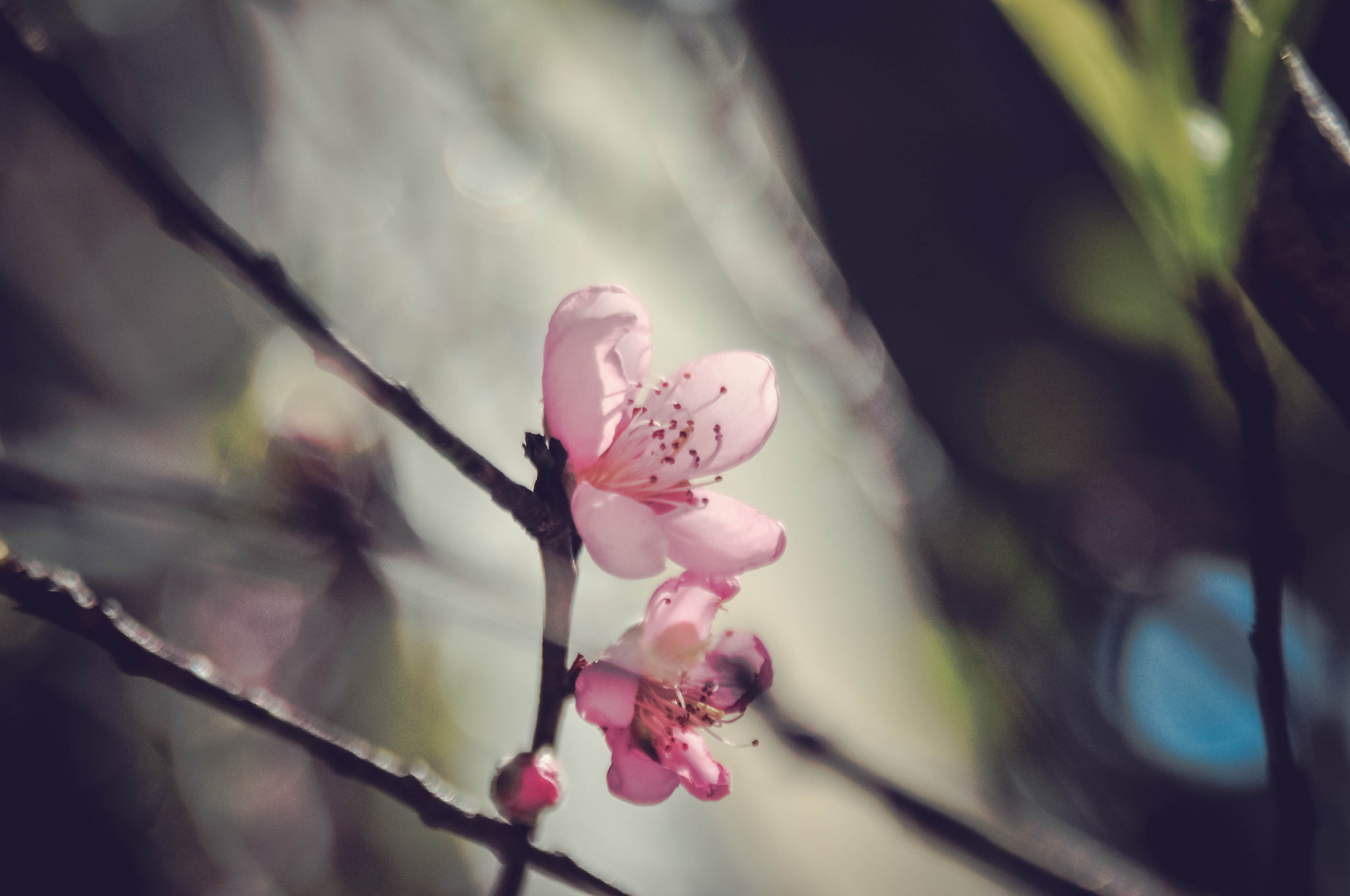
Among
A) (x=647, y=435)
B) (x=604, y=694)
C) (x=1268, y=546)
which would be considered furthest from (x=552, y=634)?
(x=1268, y=546)

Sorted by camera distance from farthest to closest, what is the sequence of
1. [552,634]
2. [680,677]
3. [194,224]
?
1. [680,677]
2. [552,634]
3. [194,224]

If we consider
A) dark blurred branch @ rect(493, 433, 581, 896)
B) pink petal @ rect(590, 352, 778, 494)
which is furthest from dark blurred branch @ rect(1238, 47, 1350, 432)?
dark blurred branch @ rect(493, 433, 581, 896)

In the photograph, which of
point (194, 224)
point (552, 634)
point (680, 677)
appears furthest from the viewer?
point (680, 677)

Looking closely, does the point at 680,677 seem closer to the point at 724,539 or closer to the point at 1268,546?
the point at 724,539

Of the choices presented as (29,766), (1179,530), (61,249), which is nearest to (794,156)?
(1179,530)

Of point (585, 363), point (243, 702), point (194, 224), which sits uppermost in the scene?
point (585, 363)

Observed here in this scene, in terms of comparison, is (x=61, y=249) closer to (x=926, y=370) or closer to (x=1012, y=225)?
(x=926, y=370)

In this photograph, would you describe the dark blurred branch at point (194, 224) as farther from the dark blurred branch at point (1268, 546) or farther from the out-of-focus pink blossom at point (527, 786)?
the dark blurred branch at point (1268, 546)
